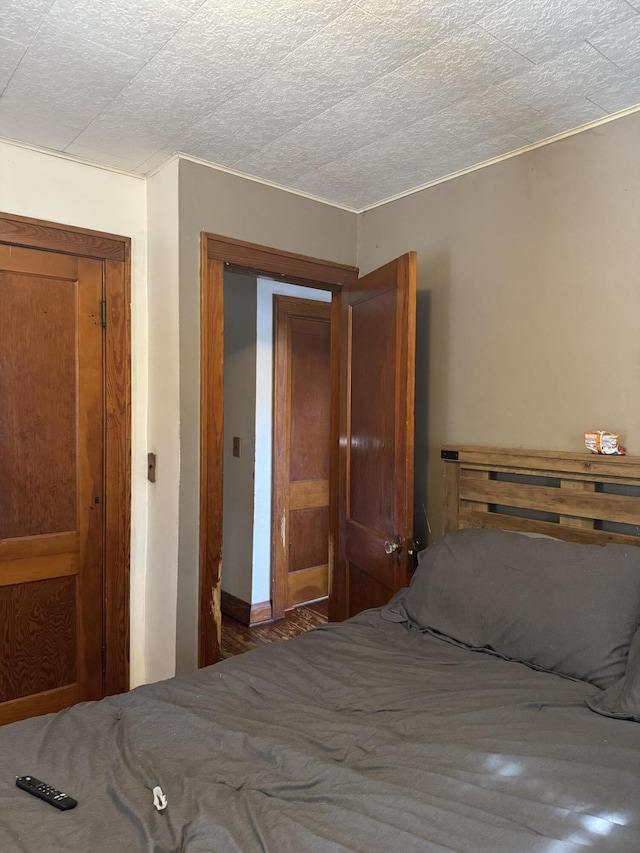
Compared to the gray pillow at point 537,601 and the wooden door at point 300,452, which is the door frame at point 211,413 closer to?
the gray pillow at point 537,601

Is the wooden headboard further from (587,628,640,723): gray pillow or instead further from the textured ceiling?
the textured ceiling

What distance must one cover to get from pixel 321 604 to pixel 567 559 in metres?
2.67

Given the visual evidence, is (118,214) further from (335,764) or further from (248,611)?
(248,611)

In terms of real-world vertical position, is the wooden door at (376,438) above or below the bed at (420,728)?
above

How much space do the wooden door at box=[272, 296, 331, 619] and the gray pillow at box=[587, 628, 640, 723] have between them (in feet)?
8.37

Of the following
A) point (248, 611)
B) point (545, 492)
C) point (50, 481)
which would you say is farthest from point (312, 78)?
point (248, 611)

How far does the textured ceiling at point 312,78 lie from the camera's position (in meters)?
1.51

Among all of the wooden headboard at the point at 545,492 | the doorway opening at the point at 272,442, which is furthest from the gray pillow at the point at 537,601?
the doorway opening at the point at 272,442

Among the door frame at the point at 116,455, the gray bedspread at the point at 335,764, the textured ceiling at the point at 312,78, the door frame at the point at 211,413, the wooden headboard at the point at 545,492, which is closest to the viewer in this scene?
the gray bedspread at the point at 335,764

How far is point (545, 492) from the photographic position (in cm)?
216

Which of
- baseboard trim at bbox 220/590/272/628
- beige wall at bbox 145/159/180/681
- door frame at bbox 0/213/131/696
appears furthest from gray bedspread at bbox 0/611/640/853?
baseboard trim at bbox 220/590/272/628

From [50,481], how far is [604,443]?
215 centimetres

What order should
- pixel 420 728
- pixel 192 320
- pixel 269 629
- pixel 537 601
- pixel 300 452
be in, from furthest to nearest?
1. pixel 300 452
2. pixel 269 629
3. pixel 192 320
4. pixel 537 601
5. pixel 420 728

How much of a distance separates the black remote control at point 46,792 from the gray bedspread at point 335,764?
14 millimetres
